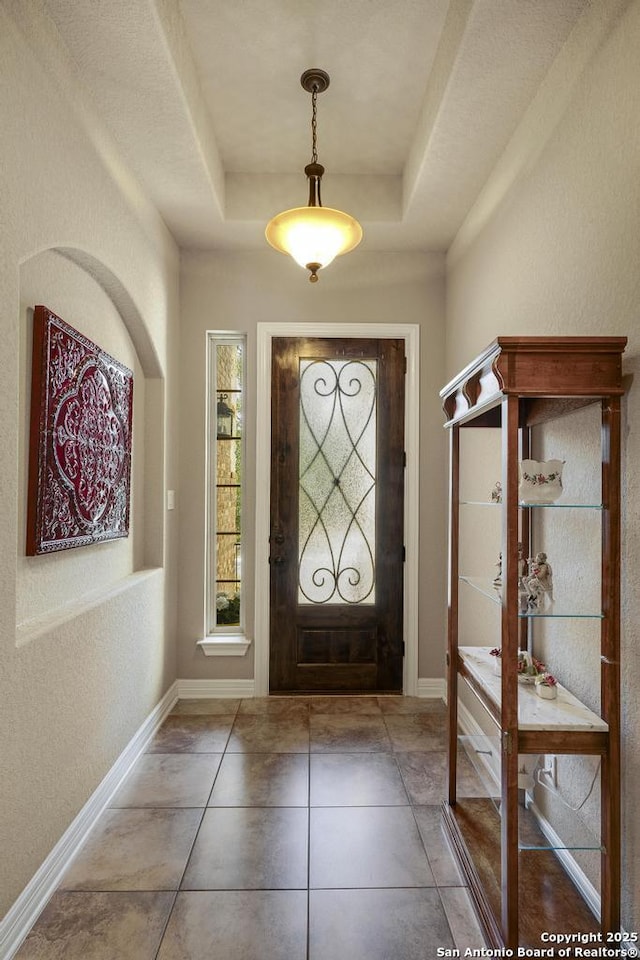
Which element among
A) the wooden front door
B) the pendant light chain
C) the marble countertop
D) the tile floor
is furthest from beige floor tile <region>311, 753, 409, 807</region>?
the pendant light chain

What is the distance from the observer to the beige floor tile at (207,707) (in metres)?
3.32

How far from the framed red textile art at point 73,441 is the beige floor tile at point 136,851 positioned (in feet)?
3.57

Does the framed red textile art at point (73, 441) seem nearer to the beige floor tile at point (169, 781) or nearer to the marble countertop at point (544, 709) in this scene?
the beige floor tile at point (169, 781)

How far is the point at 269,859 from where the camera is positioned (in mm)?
2012

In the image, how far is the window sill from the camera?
3.58 metres

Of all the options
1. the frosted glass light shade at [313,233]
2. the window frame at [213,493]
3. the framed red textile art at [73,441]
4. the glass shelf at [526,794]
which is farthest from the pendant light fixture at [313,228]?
the glass shelf at [526,794]

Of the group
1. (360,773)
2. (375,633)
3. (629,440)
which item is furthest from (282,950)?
(375,633)

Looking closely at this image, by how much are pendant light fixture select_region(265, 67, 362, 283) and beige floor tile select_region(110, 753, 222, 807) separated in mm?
2216

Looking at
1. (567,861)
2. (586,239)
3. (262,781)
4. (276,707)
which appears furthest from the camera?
(276,707)

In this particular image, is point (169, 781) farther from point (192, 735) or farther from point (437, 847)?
point (437, 847)

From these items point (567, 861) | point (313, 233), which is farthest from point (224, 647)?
point (313, 233)

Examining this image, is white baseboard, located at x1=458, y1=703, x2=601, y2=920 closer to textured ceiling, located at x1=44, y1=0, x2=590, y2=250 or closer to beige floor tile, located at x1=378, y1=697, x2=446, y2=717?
beige floor tile, located at x1=378, y1=697, x2=446, y2=717

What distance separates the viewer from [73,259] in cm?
222

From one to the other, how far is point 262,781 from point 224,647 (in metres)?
1.14
